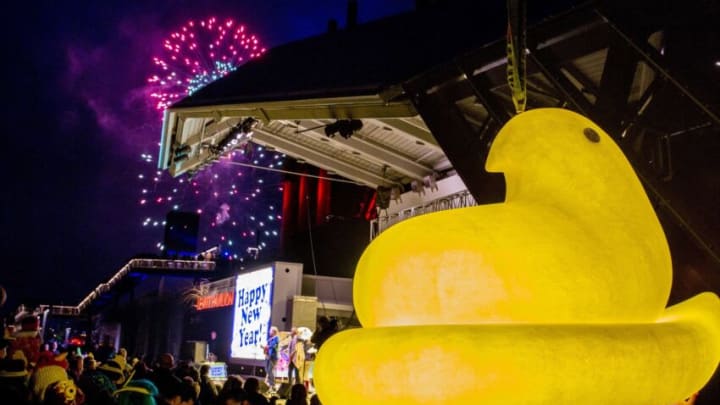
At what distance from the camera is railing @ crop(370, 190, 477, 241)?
10.1m

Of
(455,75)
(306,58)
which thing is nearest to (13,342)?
(306,58)

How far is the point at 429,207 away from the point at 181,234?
28.1m

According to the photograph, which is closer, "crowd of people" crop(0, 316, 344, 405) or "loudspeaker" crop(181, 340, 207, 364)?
"crowd of people" crop(0, 316, 344, 405)

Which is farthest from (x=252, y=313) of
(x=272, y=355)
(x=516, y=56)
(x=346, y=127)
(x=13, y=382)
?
(x=516, y=56)

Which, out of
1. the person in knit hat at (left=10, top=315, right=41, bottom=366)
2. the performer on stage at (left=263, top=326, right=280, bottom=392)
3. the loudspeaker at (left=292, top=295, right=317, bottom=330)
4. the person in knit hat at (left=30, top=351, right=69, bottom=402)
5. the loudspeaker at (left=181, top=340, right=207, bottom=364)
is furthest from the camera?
the loudspeaker at (left=181, top=340, right=207, bottom=364)

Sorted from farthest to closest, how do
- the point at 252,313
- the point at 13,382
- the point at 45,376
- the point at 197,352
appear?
the point at 197,352, the point at 252,313, the point at 45,376, the point at 13,382

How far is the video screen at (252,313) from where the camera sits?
15.7 metres

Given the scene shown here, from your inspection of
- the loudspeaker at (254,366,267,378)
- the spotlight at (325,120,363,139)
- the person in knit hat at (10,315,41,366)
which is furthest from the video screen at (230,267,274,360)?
the person in knit hat at (10,315,41,366)

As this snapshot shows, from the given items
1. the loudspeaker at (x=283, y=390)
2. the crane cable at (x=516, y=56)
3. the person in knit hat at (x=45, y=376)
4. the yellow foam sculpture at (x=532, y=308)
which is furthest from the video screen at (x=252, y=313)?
the yellow foam sculpture at (x=532, y=308)

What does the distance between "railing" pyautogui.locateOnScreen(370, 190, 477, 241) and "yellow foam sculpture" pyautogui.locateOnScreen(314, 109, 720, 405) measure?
7.22m

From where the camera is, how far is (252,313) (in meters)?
16.6

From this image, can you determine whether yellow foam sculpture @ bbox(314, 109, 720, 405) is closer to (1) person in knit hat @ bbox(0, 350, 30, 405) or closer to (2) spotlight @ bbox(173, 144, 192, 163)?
(1) person in knit hat @ bbox(0, 350, 30, 405)

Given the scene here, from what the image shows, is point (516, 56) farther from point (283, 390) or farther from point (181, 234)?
point (181, 234)

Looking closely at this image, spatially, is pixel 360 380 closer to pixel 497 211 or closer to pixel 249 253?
pixel 497 211
